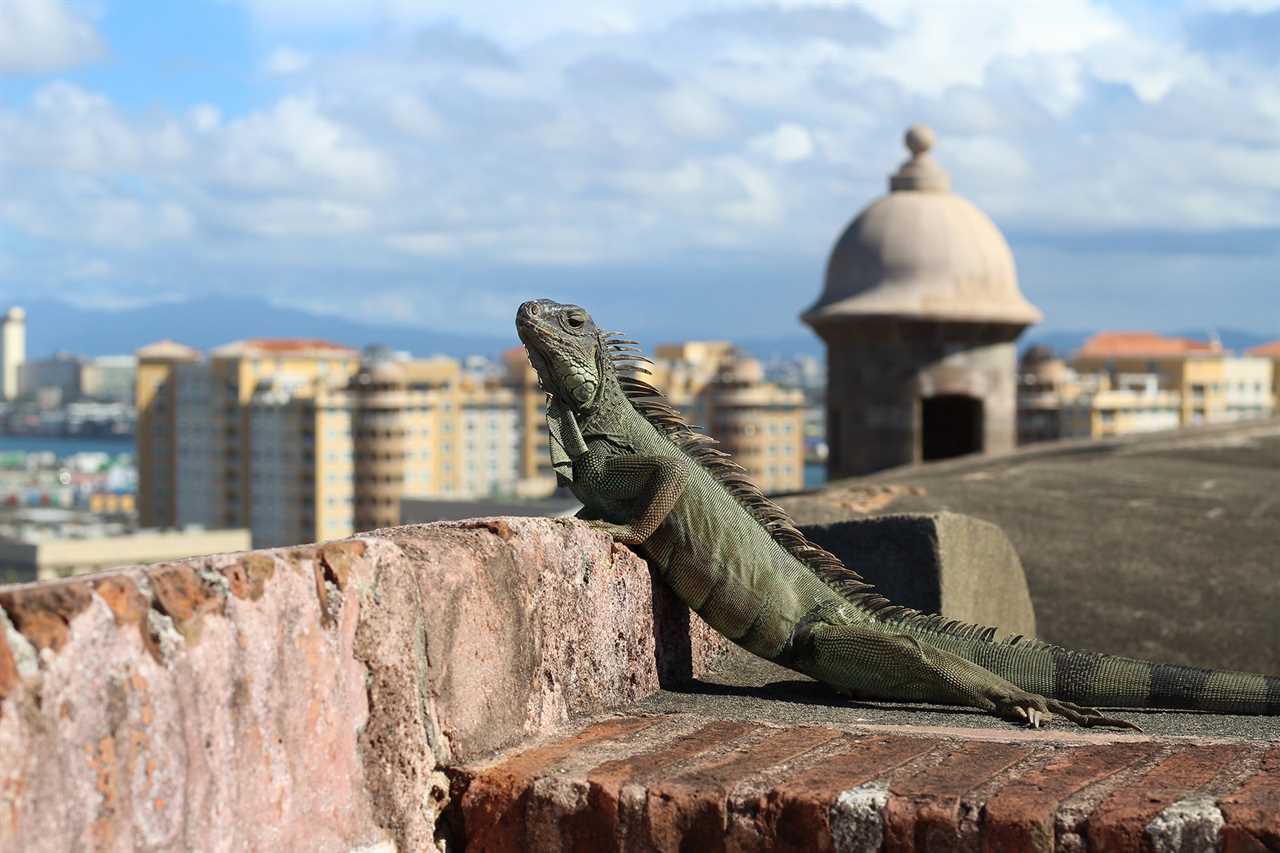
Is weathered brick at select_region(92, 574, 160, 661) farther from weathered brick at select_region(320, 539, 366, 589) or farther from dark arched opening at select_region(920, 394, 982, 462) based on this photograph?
dark arched opening at select_region(920, 394, 982, 462)

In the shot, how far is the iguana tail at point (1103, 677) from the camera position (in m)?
4.93

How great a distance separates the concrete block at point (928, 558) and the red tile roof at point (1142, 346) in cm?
11036

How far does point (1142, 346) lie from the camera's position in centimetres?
11981

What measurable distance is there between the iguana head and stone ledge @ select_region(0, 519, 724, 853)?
27.9 inches

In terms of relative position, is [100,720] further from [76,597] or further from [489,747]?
[489,747]

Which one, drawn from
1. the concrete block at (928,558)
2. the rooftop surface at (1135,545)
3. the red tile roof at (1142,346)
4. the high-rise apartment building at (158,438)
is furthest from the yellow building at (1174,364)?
the concrete block at (928,558)

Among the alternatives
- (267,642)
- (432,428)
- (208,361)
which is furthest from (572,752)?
(208,361)

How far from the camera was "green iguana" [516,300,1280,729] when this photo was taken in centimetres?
500

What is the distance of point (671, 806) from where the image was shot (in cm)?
364

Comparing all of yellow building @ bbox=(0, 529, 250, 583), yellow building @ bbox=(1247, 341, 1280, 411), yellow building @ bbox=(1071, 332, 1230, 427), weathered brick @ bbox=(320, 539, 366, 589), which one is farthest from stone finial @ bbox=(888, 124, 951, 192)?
yellow building @ bbox=(1071, 332, 1230, 427)

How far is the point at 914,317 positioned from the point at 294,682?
14328 mm

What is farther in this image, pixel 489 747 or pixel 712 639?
pixel 712 639

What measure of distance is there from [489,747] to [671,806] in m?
0.59

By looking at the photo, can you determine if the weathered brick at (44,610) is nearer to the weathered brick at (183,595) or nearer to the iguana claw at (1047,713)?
the weathered brick at (183,595)
